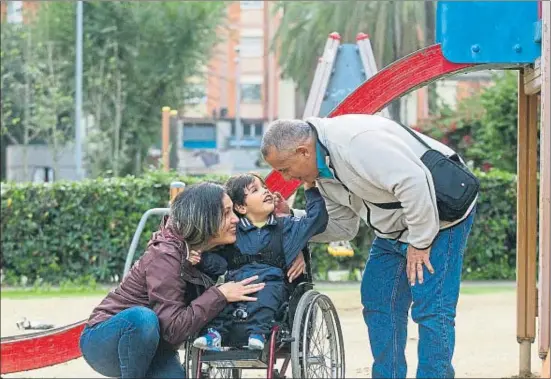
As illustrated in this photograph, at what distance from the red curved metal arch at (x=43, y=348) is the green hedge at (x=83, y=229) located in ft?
30.0

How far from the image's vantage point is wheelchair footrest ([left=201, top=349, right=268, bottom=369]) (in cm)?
444

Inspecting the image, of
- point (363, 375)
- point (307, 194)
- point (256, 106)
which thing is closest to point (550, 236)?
point (307, 194)

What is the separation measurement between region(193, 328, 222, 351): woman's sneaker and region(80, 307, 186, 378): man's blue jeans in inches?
6.2

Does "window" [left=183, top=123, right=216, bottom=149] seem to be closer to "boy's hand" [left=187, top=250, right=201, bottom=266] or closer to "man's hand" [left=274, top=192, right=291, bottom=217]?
"man's hand" [left=274, top=192, right=291, bottom=217]

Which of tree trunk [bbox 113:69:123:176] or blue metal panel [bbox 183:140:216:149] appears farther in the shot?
tree trunk [bbox 113:69:123:176]

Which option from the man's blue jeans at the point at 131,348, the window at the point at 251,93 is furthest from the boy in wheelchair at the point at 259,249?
the window at the point at 251,93

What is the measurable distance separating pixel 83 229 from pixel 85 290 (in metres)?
1.01

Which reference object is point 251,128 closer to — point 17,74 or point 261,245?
point 17,74

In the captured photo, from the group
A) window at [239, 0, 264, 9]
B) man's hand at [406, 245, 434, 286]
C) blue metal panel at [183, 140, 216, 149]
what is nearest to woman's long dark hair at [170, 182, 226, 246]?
man's hand at [406, 245, 434, 286]

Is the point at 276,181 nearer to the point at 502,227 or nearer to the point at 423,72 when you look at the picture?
the point at 423,72

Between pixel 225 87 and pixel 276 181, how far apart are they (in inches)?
2361

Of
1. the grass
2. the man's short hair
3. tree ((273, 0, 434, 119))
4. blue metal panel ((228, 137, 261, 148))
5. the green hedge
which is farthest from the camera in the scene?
blue metal panel ((228, 137, 261, 148))

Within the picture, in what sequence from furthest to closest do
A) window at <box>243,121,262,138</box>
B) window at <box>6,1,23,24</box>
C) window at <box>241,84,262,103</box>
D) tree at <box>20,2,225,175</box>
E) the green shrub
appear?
window at <box>243,121,262,138</box>, window at <box>241,84,262,103</box>, tree at <box>20,2,225,175</box>, window at <box>6,1,23,24</box>, the green shrub

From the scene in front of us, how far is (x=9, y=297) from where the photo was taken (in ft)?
43.9
